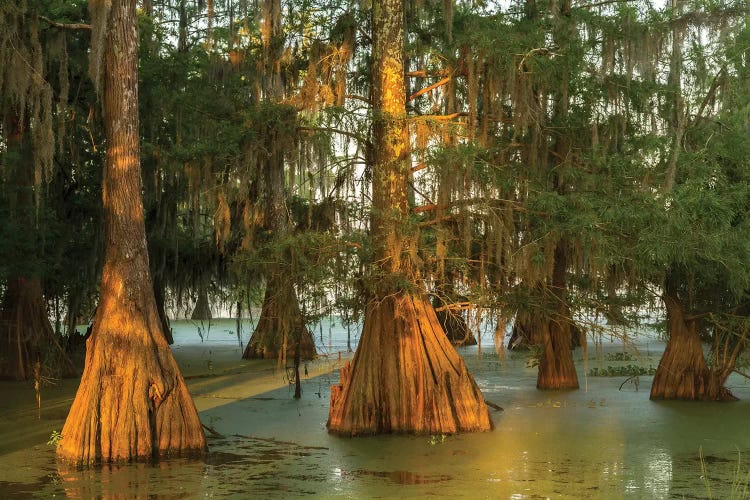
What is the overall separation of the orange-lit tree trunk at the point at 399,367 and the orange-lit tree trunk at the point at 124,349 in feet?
6.25

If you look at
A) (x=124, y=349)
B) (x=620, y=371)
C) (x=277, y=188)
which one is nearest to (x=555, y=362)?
(x=620, y=371)

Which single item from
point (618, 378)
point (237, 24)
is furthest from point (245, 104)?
point (618, 378)

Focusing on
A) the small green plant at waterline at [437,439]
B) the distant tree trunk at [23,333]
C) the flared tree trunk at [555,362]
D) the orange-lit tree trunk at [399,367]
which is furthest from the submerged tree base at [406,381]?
the distant tree trunk at [23,333]

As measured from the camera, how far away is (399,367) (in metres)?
11.7

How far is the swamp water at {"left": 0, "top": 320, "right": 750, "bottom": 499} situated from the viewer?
9016 millimetres

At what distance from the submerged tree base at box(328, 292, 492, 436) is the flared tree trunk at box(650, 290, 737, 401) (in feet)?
11.7

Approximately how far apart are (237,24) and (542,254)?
8.71 m

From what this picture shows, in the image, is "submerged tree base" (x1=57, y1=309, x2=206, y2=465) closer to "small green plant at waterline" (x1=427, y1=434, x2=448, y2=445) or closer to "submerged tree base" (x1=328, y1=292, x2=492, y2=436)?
"submerged tree base" (x1=328, y1=292, x2=492, y2=436)

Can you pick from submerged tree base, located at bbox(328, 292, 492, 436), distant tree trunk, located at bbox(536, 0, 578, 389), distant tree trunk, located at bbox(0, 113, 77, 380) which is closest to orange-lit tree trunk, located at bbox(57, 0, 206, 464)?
submerged tree base, located at bbox(328, 292, 492, 436)

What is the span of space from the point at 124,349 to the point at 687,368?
291 inches

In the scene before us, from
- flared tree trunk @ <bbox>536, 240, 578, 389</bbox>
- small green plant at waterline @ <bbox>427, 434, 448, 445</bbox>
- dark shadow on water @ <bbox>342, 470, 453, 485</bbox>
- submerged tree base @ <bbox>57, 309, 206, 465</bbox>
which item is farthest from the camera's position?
flared tree trunk @ <bbox>536, 240, 578, 389</bbox>

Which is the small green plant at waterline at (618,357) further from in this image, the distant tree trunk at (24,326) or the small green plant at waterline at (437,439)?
the small green plant at waterline at (437,439)

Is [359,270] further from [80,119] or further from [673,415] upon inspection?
[80,119]

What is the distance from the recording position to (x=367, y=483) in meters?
9.29
